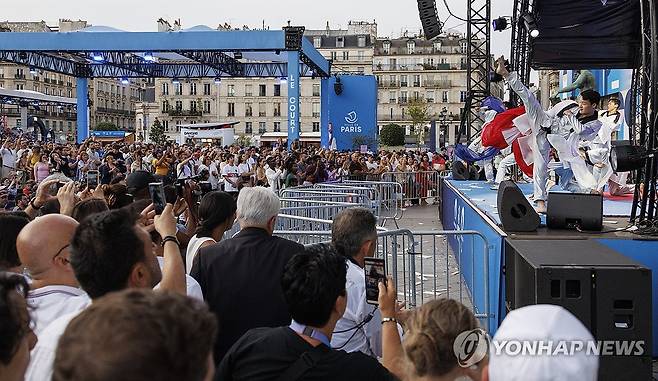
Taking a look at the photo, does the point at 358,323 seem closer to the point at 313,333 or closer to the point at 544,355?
the point at 313,333

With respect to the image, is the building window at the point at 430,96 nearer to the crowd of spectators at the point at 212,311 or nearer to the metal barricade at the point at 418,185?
the metal barricade at the point at 418,185

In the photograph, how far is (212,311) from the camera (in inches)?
133

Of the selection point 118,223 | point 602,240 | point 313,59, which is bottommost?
point 602,240

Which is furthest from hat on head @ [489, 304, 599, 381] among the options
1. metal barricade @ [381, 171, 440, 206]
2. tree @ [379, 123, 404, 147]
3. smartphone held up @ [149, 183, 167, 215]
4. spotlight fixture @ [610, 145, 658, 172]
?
tree @ [379, 123, 404, 147]

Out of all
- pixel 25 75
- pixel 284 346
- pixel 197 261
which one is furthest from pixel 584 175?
pixel 25 75

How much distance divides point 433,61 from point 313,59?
74.7 metres

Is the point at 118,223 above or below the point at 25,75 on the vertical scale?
below

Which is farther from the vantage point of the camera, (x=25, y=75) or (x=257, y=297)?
(x=25, y=75)

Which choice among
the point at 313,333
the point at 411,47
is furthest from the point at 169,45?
the point at 411,47

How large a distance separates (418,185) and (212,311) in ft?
62.7

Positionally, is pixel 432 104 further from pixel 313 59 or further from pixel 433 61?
pixel 313 59

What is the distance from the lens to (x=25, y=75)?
106438mm

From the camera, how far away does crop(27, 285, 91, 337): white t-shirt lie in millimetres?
2773

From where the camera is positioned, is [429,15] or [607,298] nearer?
[607,298]
